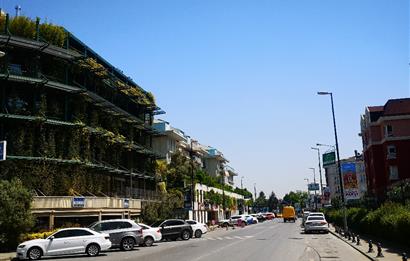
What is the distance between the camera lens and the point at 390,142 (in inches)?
2434

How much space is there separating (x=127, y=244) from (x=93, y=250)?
13.1 feet

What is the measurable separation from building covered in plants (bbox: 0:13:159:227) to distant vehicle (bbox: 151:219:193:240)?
24.5 ft

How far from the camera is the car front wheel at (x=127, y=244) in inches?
1136

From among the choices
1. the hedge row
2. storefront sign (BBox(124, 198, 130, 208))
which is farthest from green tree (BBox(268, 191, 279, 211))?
the hedge row

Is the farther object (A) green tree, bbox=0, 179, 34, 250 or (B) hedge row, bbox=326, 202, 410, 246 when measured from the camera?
(A) green tree, bbox=0, 179, 34, 250

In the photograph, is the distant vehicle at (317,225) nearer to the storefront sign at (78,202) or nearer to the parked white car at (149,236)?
the parked white car at (149,236)

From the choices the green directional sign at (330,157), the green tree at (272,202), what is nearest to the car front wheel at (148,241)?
the green directional sign at (330,157)

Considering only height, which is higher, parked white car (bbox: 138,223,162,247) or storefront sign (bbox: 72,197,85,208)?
storefront sign (bbox: 72,197,85,208)

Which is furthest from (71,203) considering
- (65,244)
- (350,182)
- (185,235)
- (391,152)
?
(391,152)

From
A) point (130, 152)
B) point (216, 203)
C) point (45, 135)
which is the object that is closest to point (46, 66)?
point (45, 135)

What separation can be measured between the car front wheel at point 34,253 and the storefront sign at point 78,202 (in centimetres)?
1608

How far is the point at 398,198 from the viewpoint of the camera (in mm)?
30531

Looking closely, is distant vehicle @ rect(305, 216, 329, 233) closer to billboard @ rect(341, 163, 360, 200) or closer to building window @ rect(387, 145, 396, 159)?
billboard @ rect(341, 163, 360, 200)

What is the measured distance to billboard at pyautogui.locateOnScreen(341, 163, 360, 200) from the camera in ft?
115
